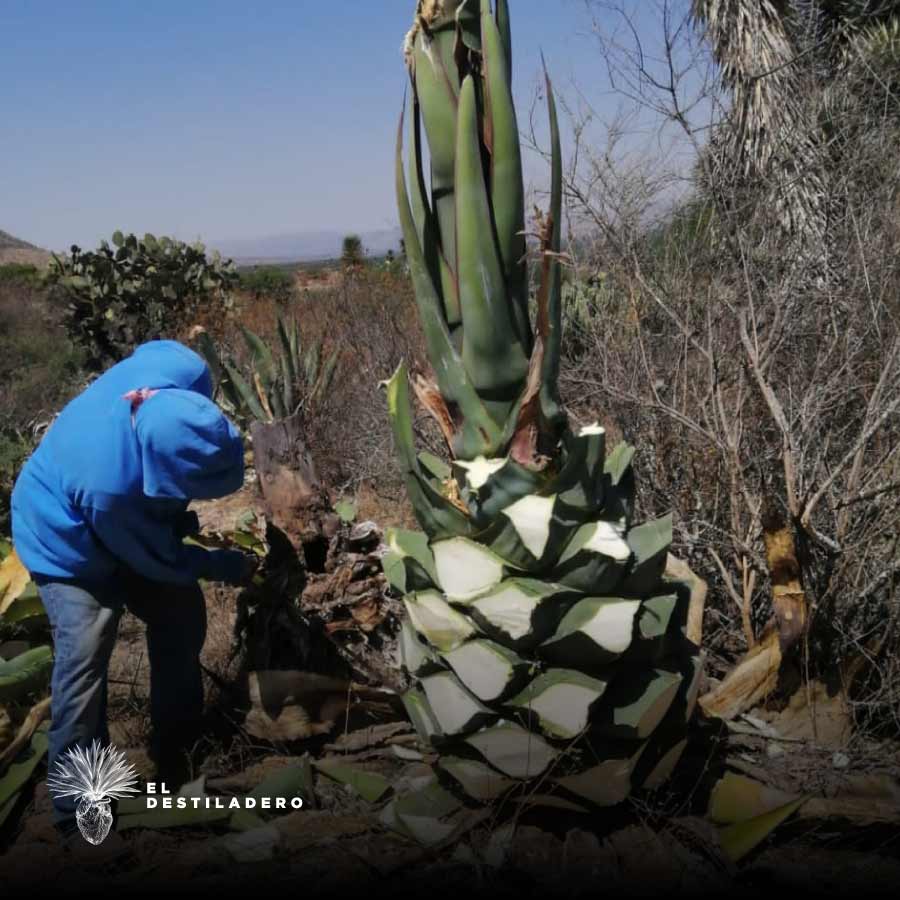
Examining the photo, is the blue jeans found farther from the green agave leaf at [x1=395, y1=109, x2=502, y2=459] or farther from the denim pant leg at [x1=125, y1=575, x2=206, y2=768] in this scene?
the green agave leaf at [x1=395, y1=109, x2=502, y2=459]

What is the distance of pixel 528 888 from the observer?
6.41 ft

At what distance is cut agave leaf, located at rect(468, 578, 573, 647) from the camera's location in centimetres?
193

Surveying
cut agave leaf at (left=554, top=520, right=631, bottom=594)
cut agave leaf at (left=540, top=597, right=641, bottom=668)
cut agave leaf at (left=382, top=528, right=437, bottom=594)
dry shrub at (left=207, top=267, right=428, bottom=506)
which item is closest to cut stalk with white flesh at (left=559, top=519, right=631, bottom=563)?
cut agave leaf at (left=554, top=520, right=631, bottom=594)

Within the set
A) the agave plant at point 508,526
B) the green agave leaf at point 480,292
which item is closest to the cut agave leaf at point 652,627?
the agave plant at point 508,526

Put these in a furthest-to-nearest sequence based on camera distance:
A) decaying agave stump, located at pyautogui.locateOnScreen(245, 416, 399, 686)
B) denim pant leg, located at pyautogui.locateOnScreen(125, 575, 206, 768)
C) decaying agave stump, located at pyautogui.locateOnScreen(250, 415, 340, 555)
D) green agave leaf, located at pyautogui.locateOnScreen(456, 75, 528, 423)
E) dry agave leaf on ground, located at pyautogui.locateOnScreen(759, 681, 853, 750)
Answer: decaying agave stump, located at pyautogui.locateOnScreen(250, 415, 340, 555) < decaying agave stump, located at pyautogui.locateOnScreen(245, 416, 399, 686) < denim pant leg, located at pyautogui.locateOnScreen(125, 575, 206, 768) < dry agave leaf on ground, located at pyautogui.locateOnScreen(759, 681, 853, 750) < green agave leaf, located at pyautogui.locateOnScreen(456, 75, 528, 423)

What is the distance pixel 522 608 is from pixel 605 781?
1.47 ft

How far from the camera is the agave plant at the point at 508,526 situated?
1.94 meters

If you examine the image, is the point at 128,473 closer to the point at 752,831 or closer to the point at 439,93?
the point at 439,93

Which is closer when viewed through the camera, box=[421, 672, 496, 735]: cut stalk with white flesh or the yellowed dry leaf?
box=[421, 672, 496, 735]: cut stalk with white flesh

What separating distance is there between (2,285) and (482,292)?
2218cm

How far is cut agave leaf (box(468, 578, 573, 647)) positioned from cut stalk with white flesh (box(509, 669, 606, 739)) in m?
0.10

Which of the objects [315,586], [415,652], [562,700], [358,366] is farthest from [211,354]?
[358,366]

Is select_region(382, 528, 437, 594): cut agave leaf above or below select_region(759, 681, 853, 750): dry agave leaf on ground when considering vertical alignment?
above

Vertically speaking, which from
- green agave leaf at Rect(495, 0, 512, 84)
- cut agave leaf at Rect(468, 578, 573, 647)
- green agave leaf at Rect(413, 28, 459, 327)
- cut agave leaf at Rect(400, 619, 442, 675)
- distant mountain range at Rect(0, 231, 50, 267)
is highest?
distant mountain range at Rect(0, 231, 50, 267)
